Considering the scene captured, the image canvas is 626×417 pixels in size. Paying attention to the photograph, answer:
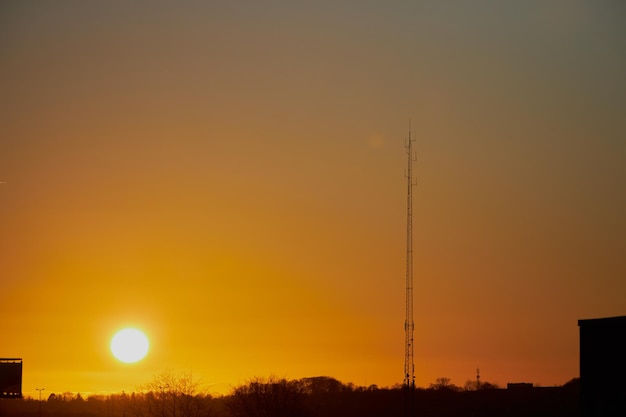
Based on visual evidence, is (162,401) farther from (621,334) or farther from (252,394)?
(621,334)

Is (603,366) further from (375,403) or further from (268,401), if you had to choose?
(375,403)

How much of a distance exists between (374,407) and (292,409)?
72.1m

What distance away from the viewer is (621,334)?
202ft

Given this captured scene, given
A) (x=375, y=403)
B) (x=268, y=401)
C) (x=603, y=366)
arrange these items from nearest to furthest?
(x=603, y=366) < (x=268, y=401) < (x=375, y=403)

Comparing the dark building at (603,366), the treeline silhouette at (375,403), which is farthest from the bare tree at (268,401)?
the dark building at (603,366)

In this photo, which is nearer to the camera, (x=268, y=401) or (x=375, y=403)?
(x=268, y=401)

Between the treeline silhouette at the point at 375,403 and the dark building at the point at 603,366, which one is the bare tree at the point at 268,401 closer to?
the treeline silhouette at the point at 375,403

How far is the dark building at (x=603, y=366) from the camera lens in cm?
6131

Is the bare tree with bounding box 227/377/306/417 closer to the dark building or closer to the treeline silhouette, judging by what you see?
the treeline silhouette

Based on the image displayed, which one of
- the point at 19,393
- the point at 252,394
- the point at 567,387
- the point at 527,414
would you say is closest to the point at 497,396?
the point at 567,387

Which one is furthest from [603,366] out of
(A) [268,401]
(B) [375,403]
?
(B) [375,403]

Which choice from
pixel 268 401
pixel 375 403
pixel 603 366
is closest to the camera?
pixel 603 366

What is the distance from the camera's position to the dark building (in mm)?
61312

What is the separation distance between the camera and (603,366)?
62562 mm
